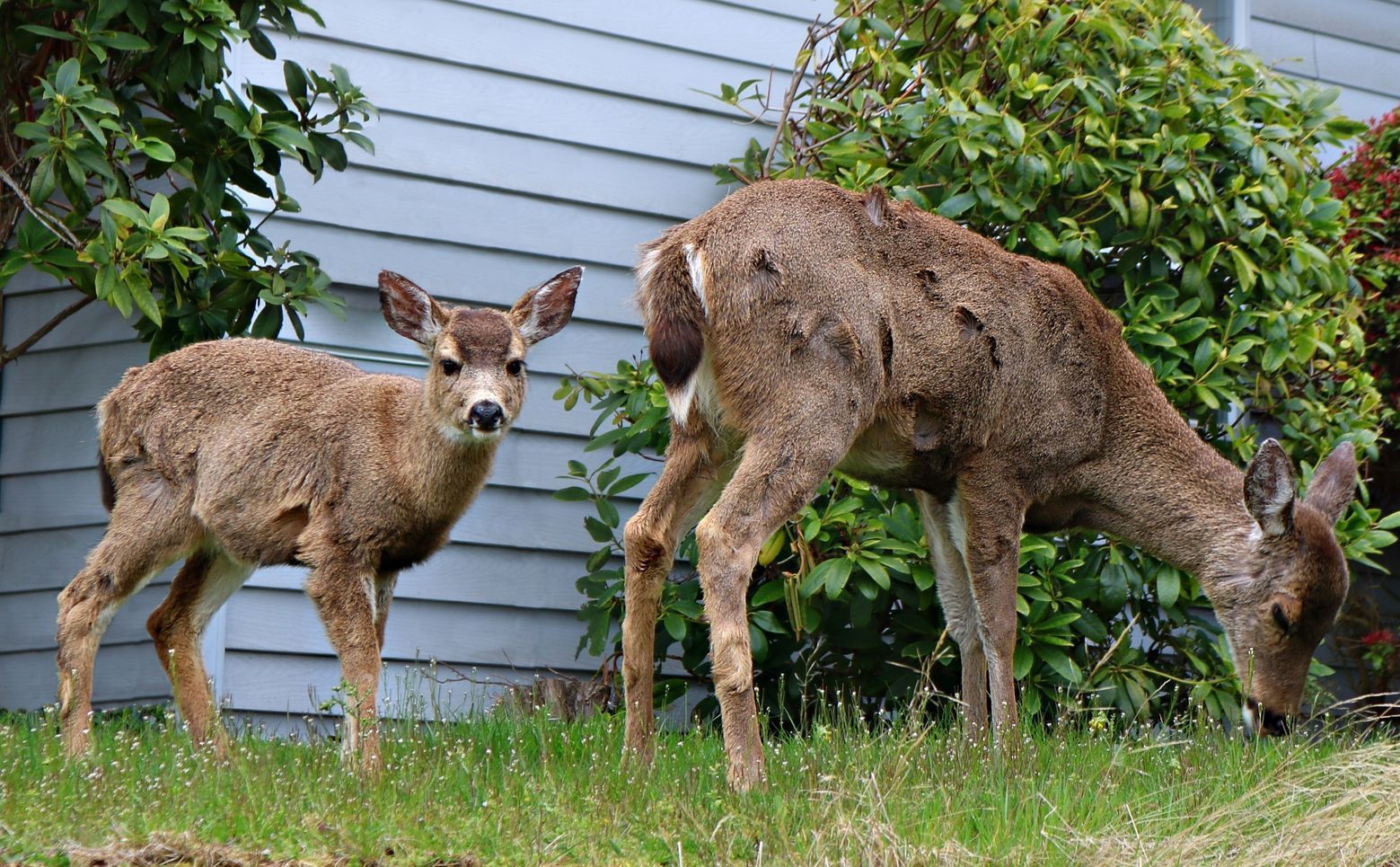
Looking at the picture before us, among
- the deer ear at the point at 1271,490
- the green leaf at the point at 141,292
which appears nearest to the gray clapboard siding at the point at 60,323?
the green leaf at the point at 141,292

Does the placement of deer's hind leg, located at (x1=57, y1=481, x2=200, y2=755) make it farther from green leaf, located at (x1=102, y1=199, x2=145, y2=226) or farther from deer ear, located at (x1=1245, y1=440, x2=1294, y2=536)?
deer ear, located at (x1=1245, y1=440, x2=1294, y2=536)

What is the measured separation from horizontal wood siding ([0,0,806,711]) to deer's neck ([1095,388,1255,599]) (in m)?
2.79

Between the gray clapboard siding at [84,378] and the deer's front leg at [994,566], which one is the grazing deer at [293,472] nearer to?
the gray clapboard siding at [84,378]

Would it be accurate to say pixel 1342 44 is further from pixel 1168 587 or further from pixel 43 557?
pixel 43 557

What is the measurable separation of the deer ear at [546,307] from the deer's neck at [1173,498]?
2.34 metres

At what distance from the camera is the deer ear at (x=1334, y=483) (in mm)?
7008

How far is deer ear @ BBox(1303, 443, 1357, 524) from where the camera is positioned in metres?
7.01

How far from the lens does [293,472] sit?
6574 mm

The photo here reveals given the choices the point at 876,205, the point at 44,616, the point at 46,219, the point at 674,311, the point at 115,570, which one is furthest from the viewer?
the point at 44,616

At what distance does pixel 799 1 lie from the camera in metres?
9.43

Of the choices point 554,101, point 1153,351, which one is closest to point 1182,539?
point 1153,351

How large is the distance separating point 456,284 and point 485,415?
84.9 inches

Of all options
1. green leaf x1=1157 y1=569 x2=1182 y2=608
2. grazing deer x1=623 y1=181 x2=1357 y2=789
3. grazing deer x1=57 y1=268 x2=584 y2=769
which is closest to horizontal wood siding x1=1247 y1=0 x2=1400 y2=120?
grazing deer x1=623 y1=181 x2=1357 y2=789

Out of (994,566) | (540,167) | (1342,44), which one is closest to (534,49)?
(540,167)
